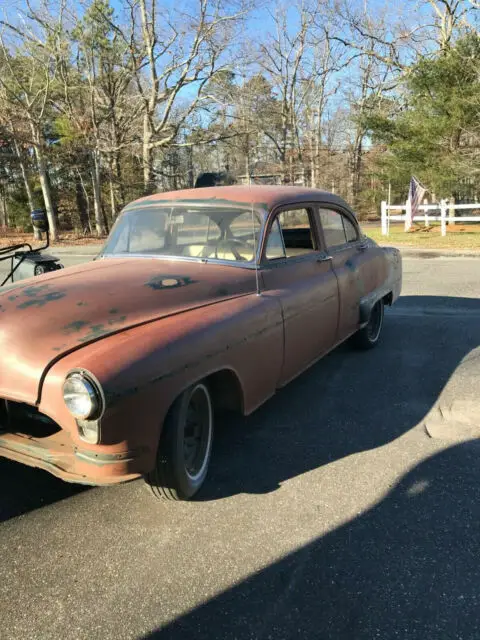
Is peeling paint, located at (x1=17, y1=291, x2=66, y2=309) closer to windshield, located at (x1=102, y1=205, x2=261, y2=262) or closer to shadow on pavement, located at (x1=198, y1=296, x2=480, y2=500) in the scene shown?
windshield, located at (x1=102, y1=205, x2=261, y2=262)

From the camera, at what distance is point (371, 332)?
5469mm

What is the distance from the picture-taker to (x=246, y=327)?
298 centimetres

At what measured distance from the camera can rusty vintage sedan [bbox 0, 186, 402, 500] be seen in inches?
88.7

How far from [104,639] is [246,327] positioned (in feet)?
5.59

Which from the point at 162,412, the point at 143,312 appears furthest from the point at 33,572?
the point at 143,312

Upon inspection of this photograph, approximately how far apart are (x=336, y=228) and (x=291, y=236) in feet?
2.82

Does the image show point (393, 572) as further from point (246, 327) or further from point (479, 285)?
point (479, 285)

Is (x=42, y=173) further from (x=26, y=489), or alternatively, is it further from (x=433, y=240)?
(x=26, y=489)

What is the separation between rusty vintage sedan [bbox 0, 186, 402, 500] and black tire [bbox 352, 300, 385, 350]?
504 millimetres

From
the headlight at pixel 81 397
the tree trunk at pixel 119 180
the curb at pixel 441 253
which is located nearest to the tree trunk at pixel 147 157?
the tree trunk at pixel 119 180

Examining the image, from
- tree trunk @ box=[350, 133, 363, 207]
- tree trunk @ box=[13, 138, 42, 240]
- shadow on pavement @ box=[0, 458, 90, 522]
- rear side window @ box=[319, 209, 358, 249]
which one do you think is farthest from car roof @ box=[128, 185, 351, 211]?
tree trunk @ box=[350, 133, 363, 207]

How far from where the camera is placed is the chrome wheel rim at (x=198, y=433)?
2809mm

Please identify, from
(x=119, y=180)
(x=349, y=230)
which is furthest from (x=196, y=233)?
(x=119, y=180)

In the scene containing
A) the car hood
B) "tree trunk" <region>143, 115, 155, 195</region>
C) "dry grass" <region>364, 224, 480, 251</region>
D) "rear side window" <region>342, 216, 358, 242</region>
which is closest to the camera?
the car hood
